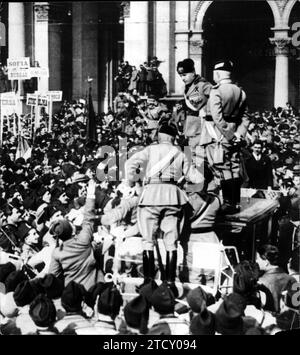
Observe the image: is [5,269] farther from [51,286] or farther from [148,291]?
[148,291]

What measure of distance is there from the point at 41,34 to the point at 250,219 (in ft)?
21.9

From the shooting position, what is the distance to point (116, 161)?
39.9ft

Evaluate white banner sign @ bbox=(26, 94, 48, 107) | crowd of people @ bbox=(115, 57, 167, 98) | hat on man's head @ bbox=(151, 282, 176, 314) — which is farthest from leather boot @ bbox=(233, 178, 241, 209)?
white banner sign @ bbox=(26, 94, 48, 107)

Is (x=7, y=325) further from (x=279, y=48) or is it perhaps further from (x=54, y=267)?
(x=279, y=48)

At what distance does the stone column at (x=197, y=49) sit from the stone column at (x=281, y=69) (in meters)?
1.86

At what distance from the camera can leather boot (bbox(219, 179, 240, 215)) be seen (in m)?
11.4

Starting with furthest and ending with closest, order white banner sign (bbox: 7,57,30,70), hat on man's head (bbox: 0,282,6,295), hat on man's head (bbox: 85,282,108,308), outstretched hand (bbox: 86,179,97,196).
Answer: white banner sign (bbox: 7,57,30,70) → outstretched hand (bbox: 86,179,97,196) → hat on man's head (bbox: 0,282,6,295) → hat on man's head (bbox: 85,282,108,308)

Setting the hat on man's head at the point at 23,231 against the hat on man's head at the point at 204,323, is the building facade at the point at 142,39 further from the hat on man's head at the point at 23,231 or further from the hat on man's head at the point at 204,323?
the hat on man's head at the point at 204,323

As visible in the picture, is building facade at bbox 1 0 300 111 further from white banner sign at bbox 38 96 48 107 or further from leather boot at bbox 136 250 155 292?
leather boot at bbox 136 250 155 292

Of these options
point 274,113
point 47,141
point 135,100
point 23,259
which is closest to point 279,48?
point 274,113

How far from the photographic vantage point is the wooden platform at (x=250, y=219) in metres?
11.2

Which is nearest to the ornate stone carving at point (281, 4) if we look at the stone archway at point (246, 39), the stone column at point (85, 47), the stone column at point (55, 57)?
the stone archway at point (246, 39)

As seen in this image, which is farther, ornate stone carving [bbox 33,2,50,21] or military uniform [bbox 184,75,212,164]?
ornate stone carving [bbox 33,2,50,21]

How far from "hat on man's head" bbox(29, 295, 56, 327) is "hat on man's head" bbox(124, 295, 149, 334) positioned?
0.83 metres
